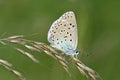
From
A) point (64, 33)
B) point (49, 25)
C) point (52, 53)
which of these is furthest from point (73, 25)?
point (49, 25)

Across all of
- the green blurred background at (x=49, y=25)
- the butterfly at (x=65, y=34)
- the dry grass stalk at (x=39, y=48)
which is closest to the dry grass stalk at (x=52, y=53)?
the dry grass stalk at (x=39, y=48)

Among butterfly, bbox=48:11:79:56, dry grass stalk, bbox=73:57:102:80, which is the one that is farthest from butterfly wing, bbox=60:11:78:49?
dry grass stalk, bbox=73:57:102:80

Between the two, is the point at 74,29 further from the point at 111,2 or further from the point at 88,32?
the point at 111,2

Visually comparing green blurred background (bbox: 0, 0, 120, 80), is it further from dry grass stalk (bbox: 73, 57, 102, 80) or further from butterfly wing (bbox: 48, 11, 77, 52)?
dry grass stalk (bbox: 73, 57, 102, 80)

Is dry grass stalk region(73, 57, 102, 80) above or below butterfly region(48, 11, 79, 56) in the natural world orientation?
below

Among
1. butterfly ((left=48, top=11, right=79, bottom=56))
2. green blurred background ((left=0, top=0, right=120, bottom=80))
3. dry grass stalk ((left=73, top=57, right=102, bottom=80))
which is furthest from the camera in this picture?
green blurred background ((left=0, top=0, right=120, bottom=80))

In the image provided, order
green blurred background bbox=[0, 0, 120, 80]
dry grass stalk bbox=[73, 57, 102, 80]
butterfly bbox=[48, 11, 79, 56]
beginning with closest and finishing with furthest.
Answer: dry grass stalk bbox=[73, 57, 102, 80] → butterfly bbox=[48, 11, 79, 56] → green blurred background bbox=[0, 0, 120, 80]

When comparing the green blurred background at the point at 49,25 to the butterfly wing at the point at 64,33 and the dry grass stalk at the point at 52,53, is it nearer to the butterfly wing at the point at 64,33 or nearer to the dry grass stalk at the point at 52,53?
the butterfly wing at the point at 64,33

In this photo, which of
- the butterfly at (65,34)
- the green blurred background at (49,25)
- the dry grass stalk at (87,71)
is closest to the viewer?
the dry grass stalk at (87,71)
